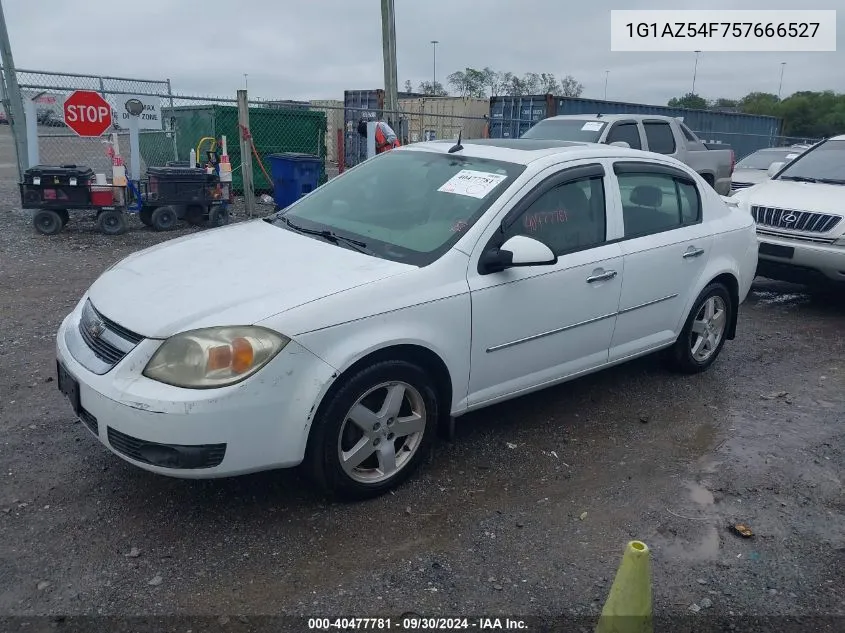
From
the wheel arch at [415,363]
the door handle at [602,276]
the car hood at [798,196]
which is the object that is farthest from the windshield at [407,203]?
the car hood at [798,196]

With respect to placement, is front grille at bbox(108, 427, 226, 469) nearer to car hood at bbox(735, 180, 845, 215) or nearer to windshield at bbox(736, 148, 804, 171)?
car hood at bbox(735, 180, 845, 215)

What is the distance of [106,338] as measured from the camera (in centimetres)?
318

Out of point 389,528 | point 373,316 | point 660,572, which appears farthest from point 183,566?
point 660,572

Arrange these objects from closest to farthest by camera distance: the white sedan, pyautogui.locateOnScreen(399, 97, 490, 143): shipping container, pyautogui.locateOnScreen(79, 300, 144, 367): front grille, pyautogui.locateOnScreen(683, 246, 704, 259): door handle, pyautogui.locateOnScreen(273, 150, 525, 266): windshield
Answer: the white sedan → pyautogui.locateOnScreen(79, 300, 144, 367): front grille → pyautogui.locateOnScreen(273, 150, 525, 266): windshield → pyautogui.locateOnScreen(683, 246, 704, 259): door handle → pyautogui.locateOnScreen(399, 97, 490, 143): shipping container

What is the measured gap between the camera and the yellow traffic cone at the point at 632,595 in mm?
2373

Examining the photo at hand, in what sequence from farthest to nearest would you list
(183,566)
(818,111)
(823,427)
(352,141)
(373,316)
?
1. (818,111)
2. (352,141)
3. (823,427)
4. (373,316)
5. (183,566)

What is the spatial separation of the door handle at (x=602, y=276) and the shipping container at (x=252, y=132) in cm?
1085

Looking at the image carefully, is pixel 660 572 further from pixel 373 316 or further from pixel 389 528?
pixel 373 316

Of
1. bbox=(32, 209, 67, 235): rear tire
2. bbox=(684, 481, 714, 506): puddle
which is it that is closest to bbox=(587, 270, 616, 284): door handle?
bbox=(684, 481, 714, 506): puddle

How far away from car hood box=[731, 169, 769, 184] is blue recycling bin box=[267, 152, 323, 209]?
25.2 ft

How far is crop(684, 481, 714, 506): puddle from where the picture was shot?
11.8 feet

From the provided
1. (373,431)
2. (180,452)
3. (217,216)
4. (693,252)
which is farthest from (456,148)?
(217,216)

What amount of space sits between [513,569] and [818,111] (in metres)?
50.5

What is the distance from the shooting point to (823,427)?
4.57m
